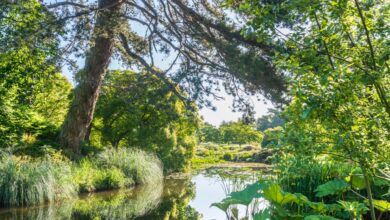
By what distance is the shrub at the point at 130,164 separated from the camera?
36.8 ft

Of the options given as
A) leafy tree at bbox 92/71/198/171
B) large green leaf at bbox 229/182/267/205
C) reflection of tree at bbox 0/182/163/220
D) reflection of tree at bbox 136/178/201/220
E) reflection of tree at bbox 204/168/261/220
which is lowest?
reflection of tree at bbox 136/178/201/220

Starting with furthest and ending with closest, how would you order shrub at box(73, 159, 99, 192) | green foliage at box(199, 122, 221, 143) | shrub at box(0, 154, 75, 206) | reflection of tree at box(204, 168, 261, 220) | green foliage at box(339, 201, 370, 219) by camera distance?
green foliage at box(199, 122, 221, 143), shrub at box(73, 159, 99, 192), shrub at box(0, 154, 75, 206), reflection of tree at box(204, 168, 261, 220), green foliage at box(339, 201, 370, 219)

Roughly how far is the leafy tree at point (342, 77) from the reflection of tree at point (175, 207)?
4.68 m

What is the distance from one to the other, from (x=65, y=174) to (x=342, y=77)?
7723mm

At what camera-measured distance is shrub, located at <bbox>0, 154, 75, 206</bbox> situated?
7.32 metres

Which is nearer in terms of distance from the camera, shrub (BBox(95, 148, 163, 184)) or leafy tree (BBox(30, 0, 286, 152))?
leafy tree (BBox(30, 0, 286, 152))

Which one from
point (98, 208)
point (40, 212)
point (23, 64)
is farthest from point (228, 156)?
point (40, 212)

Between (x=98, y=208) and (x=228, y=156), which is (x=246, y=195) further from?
(x=228, y=156)

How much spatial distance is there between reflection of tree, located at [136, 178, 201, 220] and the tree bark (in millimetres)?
3007

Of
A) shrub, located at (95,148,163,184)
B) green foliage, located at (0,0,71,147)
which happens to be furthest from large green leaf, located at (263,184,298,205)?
shrub, located at (95,148,163,184)

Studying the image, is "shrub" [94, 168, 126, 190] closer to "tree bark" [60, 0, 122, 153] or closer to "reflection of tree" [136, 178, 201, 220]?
"tree bark" [60, 0, 122, 153]

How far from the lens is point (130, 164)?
1149 centimetres

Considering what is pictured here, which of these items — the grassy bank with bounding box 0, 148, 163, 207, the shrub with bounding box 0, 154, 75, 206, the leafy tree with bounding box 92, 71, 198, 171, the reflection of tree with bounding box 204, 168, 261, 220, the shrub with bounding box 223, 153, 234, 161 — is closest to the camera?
the reflection of tree with bounding box 204, 168, 261, 220

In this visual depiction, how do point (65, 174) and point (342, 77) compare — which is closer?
point (342, 77)
